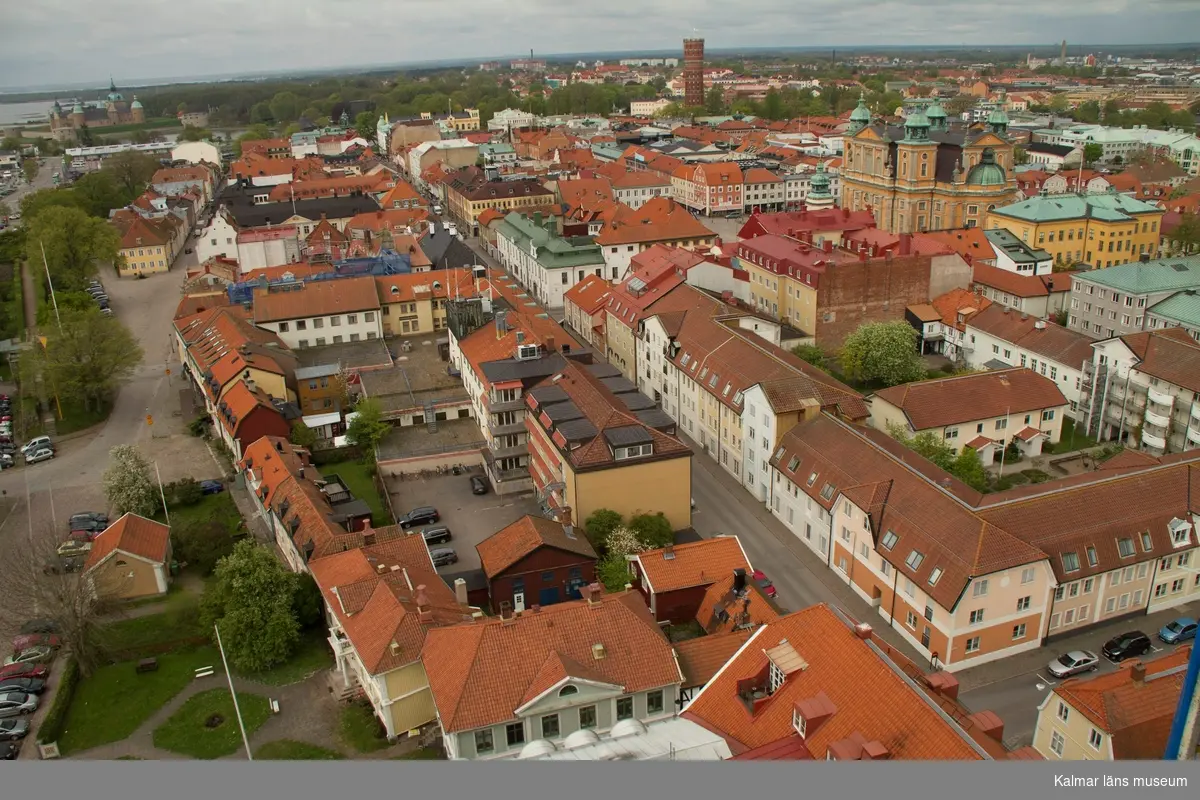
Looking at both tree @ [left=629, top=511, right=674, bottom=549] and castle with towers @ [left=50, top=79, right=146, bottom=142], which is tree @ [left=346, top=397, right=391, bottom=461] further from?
castle with towers @ [left=50, top=79, right=146, bottom=142]

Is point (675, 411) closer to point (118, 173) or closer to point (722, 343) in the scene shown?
point (722, 343)

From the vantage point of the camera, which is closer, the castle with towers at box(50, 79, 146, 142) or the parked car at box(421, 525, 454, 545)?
the parked car at box(421, 525, 454, 545)

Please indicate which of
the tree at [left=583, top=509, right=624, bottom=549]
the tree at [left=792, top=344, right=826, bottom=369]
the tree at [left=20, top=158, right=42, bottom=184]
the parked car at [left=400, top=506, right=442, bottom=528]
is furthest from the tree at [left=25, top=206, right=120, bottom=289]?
the tree at [left=20, top=158, right=42, bottom=184]

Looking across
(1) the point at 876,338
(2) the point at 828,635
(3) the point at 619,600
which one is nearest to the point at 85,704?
(3) the point at 619,600

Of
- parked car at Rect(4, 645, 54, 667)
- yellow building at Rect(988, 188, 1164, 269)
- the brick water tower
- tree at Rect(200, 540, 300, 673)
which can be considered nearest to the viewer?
tree at Rect(200, 540, 300, 673)

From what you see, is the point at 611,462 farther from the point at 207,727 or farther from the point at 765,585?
the point at 207,727

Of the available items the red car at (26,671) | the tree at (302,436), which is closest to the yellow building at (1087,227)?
the tree at (302,436)

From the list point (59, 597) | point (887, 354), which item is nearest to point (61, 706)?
point (59, 597)
